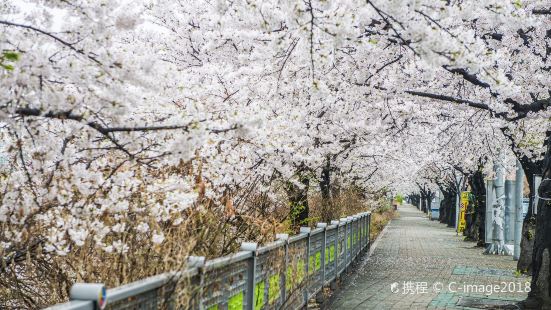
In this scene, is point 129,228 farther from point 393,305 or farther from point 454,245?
point 454,245

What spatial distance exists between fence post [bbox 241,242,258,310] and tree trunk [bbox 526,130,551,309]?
606 centimetres

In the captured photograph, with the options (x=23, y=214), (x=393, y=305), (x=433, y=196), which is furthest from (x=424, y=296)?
(x=433, y=196)

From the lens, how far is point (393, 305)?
11.2 m

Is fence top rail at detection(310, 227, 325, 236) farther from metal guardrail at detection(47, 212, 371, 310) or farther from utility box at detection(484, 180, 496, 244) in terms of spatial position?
utility box at detection(484, 180, 496, 244)

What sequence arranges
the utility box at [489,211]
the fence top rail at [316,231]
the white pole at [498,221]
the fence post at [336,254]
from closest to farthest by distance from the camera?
the fence top rail at [316,231] < the fence post at [336,254] < the white pole at [498,221] < the utility box at [489,211]

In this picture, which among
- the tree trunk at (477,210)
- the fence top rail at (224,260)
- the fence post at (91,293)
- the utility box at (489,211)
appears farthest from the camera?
the tree trunk at (477,210)

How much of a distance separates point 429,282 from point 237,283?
9947 millimetres

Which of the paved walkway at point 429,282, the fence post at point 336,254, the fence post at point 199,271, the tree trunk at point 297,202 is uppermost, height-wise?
the tree trunk at point 297,202

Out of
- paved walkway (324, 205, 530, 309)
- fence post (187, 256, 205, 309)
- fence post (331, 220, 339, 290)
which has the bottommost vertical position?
paved walkway (324, 205, 530, 309)

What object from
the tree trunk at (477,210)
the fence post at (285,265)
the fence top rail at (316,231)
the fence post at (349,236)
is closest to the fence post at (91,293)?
the fence post at (285,265)

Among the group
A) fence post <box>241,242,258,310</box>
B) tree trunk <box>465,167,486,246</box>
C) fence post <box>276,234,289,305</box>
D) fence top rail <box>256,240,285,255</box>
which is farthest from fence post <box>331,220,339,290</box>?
tree trunk <box>465,167,486,246</box>

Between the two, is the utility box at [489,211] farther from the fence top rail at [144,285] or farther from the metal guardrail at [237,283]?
the fence top rail at [144,285]

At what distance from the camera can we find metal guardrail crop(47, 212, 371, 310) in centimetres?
341

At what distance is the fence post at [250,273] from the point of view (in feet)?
19.6
